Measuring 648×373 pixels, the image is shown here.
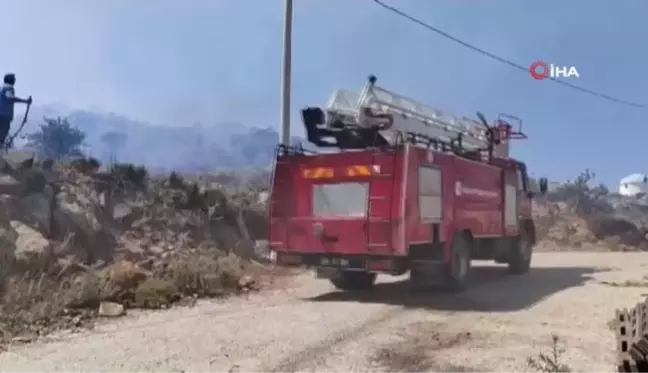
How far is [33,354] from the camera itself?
6.68 metres

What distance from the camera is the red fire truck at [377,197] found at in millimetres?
10305

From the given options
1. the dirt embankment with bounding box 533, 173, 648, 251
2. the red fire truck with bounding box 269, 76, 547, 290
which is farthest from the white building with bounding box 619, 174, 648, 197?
the red fire truck with bounding box 269, 76, 547, 290

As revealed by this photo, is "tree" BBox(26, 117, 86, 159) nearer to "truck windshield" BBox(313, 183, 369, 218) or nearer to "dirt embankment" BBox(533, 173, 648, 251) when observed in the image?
"truck windshield" BBox(313, 183, 369, 218)

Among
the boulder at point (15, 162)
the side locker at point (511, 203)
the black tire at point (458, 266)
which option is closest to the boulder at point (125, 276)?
the boulder at point (15, 162)

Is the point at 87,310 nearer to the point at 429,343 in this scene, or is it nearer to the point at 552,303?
the point at 429,343

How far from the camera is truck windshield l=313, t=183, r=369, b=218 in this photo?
10.6 meters

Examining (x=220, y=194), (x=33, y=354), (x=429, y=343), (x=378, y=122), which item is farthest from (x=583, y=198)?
(x=33, y=354)

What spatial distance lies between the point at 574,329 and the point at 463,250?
3865 millimetres

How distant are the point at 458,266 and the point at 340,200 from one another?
2.77 metres

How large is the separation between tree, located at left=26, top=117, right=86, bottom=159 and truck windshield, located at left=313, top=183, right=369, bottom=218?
17661 mm

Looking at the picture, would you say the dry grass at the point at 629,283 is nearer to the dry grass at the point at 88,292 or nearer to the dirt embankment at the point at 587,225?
the dry grass at the point at 88,292

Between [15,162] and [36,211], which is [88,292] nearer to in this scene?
[36,211]

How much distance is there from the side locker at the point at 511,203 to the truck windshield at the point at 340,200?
5.62 m

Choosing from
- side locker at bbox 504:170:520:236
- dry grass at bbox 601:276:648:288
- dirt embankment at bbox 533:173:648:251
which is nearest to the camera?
dry grass at bbox 601:276:648:288
